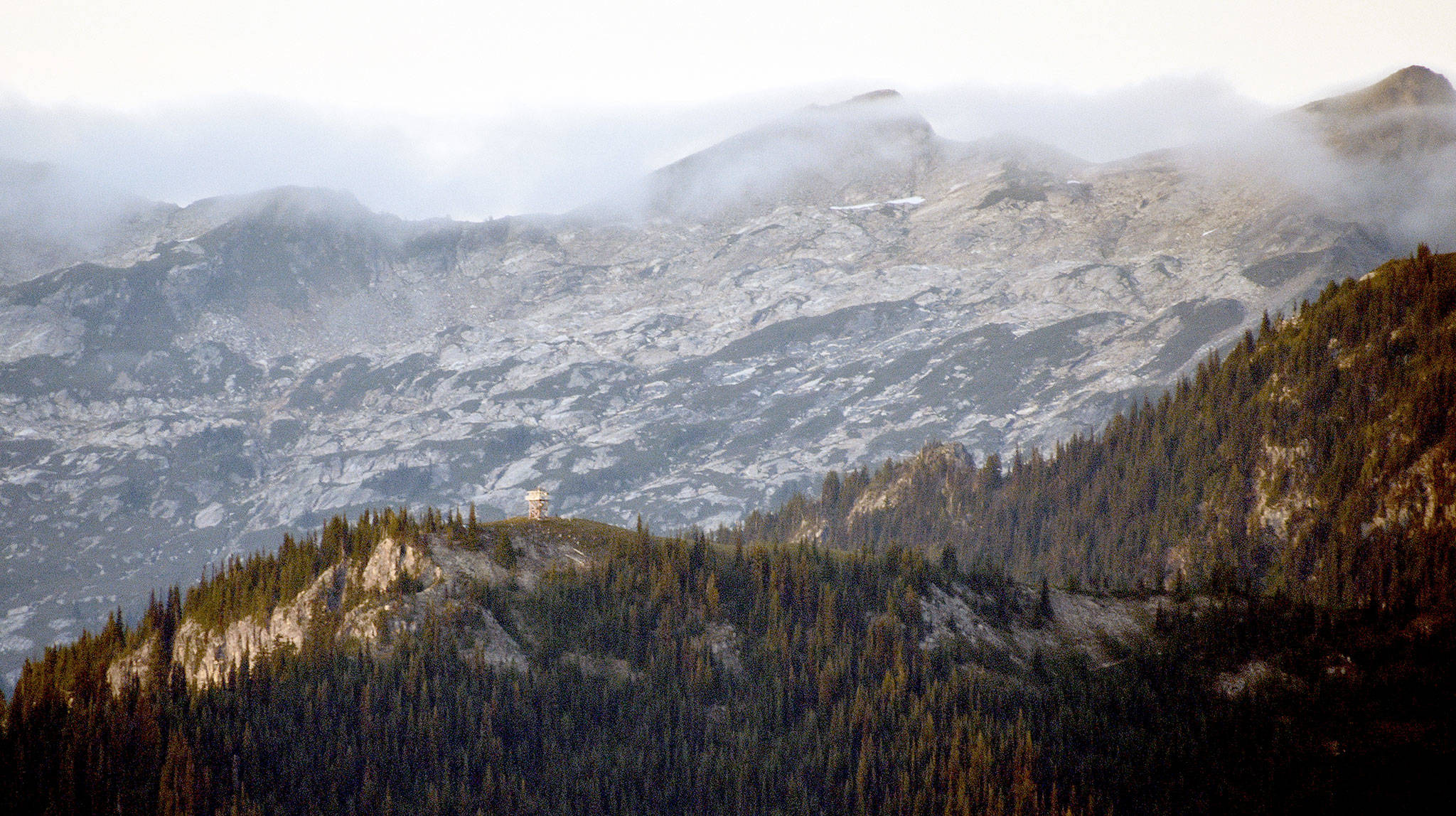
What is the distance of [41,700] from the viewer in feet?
638

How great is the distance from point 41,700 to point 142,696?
13.4m

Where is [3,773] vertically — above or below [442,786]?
above

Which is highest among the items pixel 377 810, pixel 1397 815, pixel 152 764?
pixel 152 764

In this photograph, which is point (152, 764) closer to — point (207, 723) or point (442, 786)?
point (207, 723)

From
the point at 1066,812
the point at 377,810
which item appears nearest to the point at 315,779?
the point at 377,810

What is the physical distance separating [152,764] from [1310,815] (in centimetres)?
16628

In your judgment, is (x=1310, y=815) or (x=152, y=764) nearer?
(x=152, y=764)

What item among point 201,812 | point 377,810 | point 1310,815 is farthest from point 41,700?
point 1310,815

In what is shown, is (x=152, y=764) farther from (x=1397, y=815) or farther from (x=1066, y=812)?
(x=1397, y=815)

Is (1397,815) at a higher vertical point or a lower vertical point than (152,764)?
lower

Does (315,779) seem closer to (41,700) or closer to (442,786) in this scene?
(442,786)

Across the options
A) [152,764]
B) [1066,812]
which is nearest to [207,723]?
[152,764]

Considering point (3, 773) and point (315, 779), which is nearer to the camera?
point (3, 773)

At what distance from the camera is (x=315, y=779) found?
196 meters
